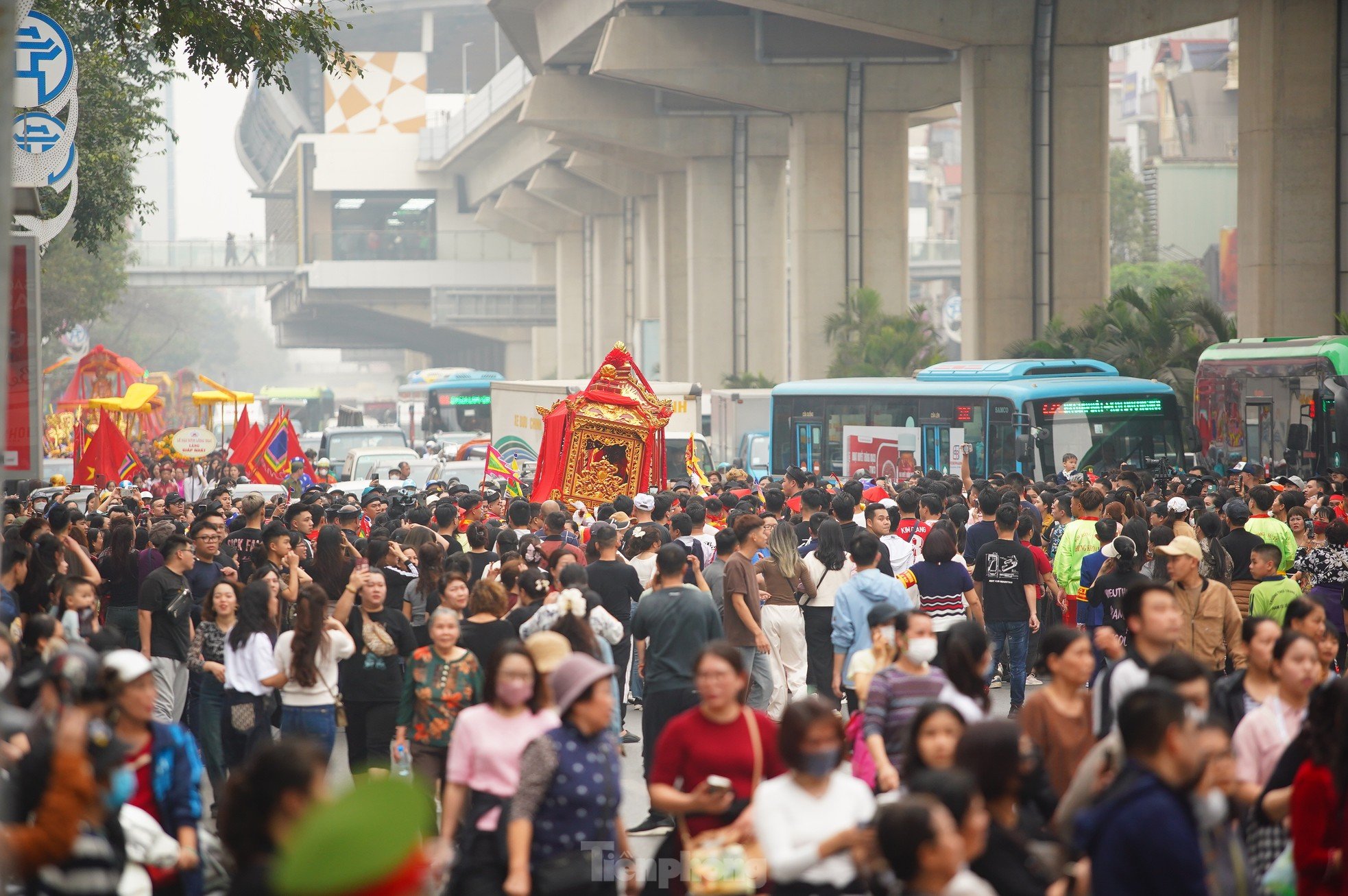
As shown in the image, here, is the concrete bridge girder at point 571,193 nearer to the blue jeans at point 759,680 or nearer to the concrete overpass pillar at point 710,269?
the concrete overpass pillar at point 710,269

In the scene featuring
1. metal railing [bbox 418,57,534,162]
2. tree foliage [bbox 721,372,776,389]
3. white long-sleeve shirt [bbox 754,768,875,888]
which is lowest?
white long-sleeve shirt [bbox 754,768,875,888]

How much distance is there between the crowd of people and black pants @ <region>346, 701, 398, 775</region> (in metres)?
0.02

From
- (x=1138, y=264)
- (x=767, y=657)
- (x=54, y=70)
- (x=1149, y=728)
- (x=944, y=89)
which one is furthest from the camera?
(x=1138, y=264)

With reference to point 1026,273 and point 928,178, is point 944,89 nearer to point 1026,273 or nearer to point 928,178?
Result: point 1026,273

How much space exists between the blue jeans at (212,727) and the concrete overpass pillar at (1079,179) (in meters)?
28.8

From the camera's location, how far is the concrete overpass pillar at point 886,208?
152ft

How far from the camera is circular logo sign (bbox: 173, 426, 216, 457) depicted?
3036 cm

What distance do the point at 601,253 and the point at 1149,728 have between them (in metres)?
74.9

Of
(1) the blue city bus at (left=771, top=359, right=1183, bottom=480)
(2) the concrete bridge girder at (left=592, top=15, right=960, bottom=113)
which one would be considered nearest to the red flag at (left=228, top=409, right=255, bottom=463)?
(1) the blue city bus at (left=771, top=359, right=1183, bottom=480)

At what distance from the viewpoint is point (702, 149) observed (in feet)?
177

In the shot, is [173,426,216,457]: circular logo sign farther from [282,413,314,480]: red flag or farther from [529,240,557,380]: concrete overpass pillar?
[529,240,557,380]: concrete overpass pillar

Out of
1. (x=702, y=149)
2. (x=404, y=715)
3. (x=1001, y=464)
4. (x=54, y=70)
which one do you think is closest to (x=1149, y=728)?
(x=404, y=715)

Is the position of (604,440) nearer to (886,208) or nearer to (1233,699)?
(1233,699)

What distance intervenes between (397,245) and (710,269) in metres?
45.2
